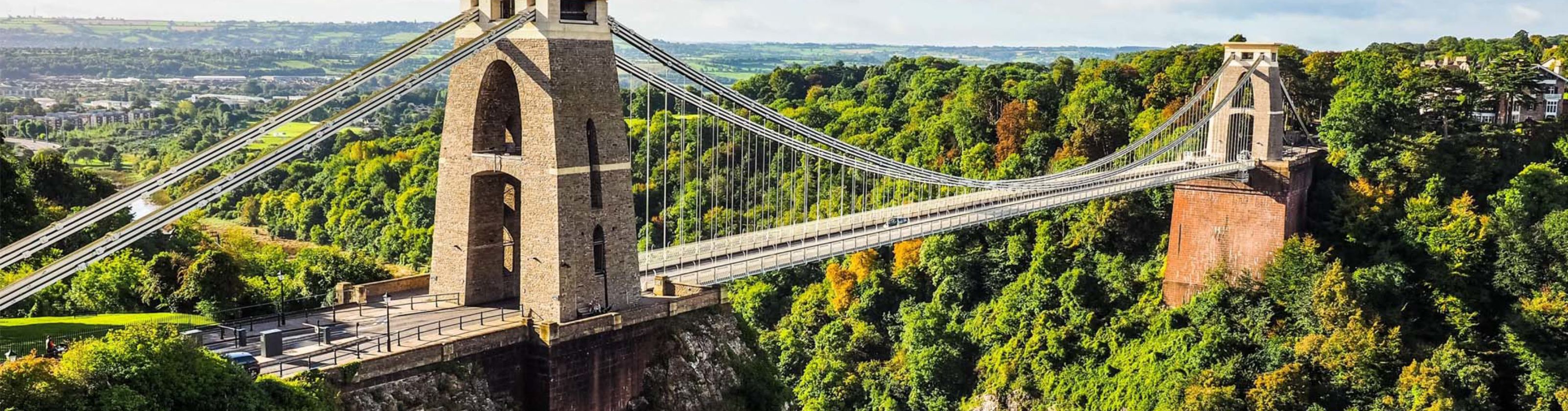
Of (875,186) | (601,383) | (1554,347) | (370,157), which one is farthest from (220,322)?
(370,157)

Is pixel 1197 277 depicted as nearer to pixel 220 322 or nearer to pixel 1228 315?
pixel 1228 315

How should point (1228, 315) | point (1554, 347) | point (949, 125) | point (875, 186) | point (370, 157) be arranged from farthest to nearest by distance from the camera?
1. point (370, 157)
2. point (949, 125)
3. point (875, 186)
4. point (1228, 315)
5. point (1554, 347)

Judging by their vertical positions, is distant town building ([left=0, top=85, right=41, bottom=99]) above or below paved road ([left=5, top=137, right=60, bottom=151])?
above

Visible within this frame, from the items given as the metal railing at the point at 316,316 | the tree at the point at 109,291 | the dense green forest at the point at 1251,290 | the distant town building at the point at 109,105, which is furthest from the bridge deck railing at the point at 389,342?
the distant town building at the point at 109,105

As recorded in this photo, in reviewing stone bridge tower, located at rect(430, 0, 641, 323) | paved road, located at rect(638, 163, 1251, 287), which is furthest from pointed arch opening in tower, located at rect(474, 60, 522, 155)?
paved road, located at rect(638, 163, 1251, 287)

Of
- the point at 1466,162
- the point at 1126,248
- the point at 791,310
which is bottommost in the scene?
the point at 791,310

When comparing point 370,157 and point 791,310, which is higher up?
point 370,157

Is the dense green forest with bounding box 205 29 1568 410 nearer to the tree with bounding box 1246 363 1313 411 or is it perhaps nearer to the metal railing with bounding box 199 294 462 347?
the tree with bounding box 1246 363 1313 411

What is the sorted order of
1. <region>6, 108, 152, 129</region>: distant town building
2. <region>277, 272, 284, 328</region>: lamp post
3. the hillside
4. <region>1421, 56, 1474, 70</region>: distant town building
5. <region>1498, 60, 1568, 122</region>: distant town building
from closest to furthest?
<region>277, 272, 284, 328</region>: lamp post → <region>1498, 60, 1568, 122</region>: distant town building → <region>1421, 56, 1474, 70</region>: distant town building → <region>6, 108, 152, 129</region>: distant town building → the hillside
